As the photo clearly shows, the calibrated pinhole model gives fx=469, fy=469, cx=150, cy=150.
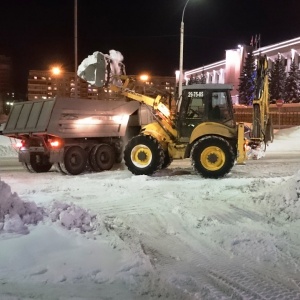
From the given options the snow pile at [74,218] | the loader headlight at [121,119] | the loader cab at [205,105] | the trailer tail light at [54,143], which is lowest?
the snow pile at [74,218]

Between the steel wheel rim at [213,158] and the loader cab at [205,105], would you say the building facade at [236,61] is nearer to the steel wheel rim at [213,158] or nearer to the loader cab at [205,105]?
the loader cab at [205,105]

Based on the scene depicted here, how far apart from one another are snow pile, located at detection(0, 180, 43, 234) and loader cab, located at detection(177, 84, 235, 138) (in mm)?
6912

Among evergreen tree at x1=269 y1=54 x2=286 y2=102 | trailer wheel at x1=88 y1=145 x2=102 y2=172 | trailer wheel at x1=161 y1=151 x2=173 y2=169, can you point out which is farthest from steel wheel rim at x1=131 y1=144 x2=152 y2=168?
evergreen tree at x1=269 y1=54 x2=286 y2=102

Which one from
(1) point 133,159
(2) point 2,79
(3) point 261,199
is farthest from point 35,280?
(2) point 2,79

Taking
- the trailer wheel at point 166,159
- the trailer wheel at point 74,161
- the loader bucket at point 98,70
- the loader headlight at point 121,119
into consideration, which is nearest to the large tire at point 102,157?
the trailer wheel at point 74,161

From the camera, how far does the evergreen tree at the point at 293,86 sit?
6241cm

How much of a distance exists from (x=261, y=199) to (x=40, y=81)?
6597 cm

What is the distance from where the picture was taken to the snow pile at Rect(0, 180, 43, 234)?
654 centimetres

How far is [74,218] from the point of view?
7.00 m

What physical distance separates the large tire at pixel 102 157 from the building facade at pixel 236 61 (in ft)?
157

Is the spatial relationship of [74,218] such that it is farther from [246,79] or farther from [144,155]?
[246,79]

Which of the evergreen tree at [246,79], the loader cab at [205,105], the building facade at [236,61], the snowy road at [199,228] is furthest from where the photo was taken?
the building facade at [236,61]

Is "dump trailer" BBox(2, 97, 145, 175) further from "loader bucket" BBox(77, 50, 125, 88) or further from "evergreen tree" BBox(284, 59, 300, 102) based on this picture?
"evergreen tree" BBox(284, 59, 300, 102)

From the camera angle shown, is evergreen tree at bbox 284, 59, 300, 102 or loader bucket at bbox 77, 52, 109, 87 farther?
evergreen tree at bbox 284, 59, 300, 102
